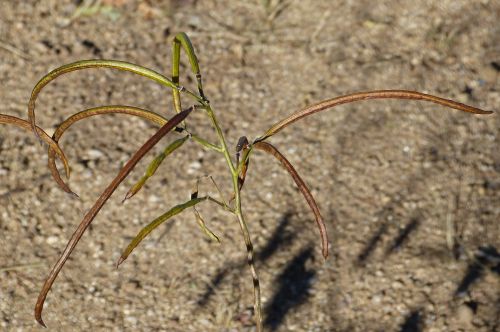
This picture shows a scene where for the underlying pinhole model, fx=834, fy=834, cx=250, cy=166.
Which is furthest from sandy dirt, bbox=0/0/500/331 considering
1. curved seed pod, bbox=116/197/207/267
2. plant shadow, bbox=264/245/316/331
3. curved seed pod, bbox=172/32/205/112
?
curved seed pod, bbox=172/32/205/112

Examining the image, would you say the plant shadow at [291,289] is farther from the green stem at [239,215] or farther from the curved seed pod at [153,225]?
the curved seed pod at [153,225]

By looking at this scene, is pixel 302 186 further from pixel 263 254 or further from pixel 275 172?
pixel 275 172

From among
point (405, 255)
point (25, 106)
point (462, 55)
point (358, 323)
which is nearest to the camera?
point (358, 323)

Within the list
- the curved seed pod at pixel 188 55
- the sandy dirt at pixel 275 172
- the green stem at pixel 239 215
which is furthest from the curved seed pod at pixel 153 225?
the sandy dirt at pixel 275 172

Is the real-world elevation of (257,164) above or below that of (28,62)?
below

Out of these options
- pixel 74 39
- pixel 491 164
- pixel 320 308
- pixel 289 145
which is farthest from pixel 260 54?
pixel 320 308

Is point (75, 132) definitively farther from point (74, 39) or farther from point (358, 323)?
point (358, 323)

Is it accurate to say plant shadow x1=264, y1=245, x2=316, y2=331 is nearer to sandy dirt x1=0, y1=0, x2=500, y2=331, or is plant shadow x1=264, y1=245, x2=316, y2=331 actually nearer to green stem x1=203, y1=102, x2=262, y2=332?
sandy dirt x1=0, y1=0, x2=500, y2=331

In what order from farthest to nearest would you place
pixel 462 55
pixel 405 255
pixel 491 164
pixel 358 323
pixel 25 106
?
pixel 462 55, pixel 25 106, pixel 491 164, pixel 405 255, pixel 358 323

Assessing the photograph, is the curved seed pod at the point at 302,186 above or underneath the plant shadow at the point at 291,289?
underneath
